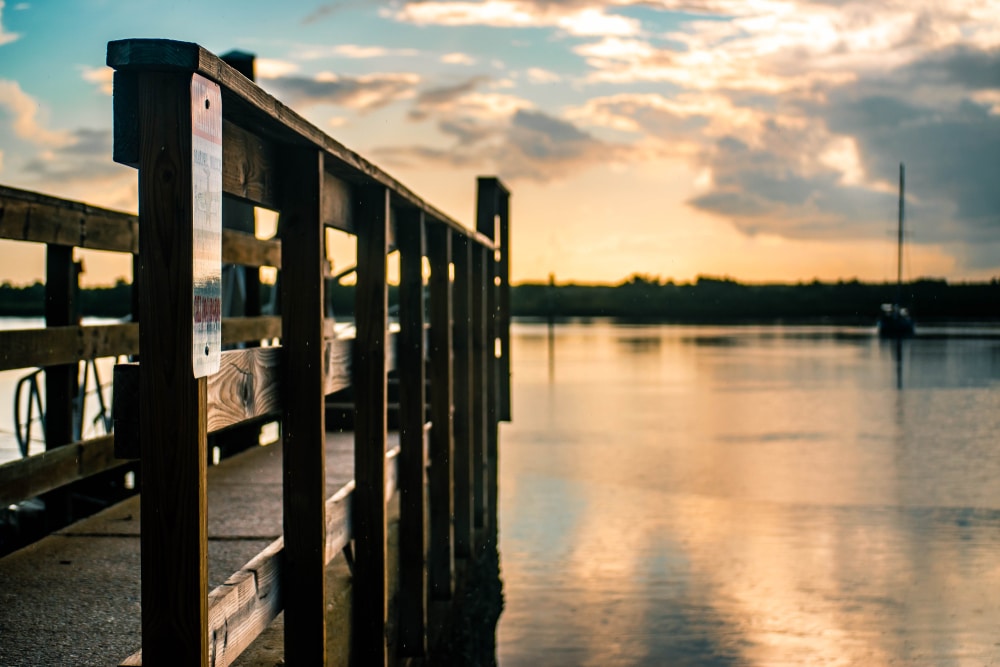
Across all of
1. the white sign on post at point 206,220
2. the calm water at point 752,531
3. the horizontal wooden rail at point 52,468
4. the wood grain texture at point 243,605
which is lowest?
the calm water at point 752,531

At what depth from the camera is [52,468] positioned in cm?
421

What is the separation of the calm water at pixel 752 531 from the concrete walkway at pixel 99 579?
2.40 meters

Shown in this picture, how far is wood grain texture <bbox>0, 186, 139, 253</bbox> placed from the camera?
12.6 ft

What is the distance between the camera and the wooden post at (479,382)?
782cm

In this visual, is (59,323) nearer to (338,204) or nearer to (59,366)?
(59,366)

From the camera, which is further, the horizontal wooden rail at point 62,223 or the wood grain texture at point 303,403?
the horizontal wooden rail at point 62,223

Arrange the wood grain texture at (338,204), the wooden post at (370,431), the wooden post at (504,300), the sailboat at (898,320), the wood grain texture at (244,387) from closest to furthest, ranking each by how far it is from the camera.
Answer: the wood grain texture at (244,387)
the wood grain texture at (338,204)
the wooden post at (370,431)
the wooden post at (504,300)
the sailboat at (898,320)

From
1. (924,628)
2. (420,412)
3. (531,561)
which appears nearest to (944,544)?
(924,628)

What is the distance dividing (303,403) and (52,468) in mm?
1793

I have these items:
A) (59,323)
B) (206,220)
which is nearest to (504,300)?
(59,323)

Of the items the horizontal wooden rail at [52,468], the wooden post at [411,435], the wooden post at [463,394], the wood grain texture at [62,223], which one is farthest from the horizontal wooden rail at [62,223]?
the wooden post at [463,394]

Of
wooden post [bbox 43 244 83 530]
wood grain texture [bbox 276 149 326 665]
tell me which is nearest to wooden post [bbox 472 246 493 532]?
wooden post [bbox 43 244 83 530]

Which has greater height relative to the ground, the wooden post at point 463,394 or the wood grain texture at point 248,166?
the wood grain texture at point 248,166

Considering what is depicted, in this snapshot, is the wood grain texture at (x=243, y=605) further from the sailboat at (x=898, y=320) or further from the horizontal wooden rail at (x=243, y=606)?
the sailboat at (x=898, y=320)
